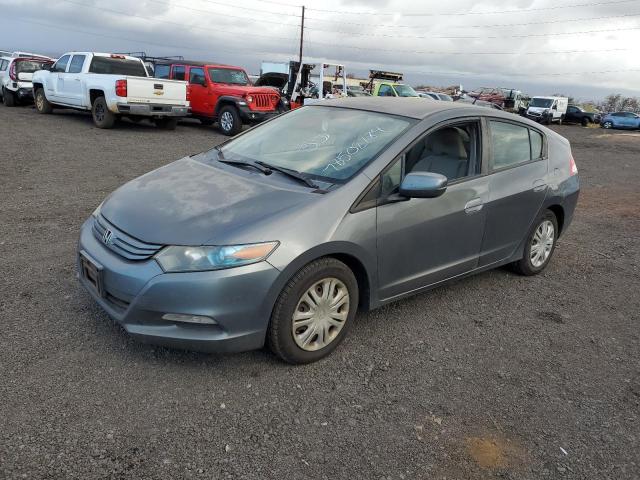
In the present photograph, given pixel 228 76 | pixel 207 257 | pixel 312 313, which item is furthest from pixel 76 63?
pixel 312 313

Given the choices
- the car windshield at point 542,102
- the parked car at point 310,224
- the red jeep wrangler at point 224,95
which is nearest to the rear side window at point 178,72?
the red jeep wrangler at point 224,95

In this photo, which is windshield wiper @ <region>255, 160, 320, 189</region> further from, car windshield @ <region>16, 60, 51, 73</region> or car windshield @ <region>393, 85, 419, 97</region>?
car windshield @ <region>393, 85, 419, 97</region>

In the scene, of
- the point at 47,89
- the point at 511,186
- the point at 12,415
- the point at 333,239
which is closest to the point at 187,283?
the point at 333,239

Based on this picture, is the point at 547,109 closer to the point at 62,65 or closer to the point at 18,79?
the point at 62,65

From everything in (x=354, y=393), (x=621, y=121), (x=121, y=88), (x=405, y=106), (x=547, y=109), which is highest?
(x=405, y=106)

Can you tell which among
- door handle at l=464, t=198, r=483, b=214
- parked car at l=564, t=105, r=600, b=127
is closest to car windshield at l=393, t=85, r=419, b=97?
parked car at l=564, t=105, r=600, b=127

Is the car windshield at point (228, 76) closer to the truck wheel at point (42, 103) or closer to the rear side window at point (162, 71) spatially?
the rear side window at point (162, 71)

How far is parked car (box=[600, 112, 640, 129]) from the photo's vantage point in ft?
121

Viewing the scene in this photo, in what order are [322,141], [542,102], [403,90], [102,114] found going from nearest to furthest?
[322,141] < [102,114] < [403,90] < [542,102]

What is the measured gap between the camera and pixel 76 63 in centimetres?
1455

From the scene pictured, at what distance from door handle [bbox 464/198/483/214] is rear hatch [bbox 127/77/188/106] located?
11.4m

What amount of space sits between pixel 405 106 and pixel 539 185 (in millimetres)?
1489

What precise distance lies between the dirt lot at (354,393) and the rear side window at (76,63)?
11050 mm

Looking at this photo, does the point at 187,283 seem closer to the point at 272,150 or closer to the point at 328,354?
the point at 328,354
